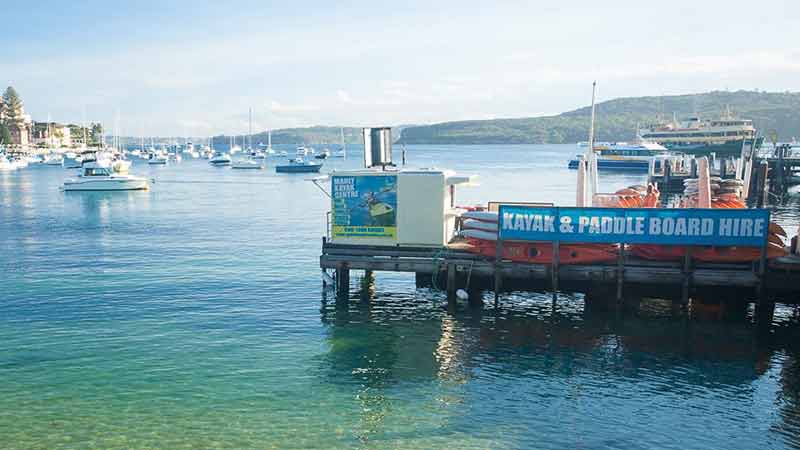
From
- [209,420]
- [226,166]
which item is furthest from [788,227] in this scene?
[226,166]

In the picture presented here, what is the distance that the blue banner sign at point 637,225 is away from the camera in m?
23.6

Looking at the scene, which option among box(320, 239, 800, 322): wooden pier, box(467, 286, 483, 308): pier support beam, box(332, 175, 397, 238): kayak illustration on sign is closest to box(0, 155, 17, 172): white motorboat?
box(332, 175, 397, 238): kayak illustration on sign

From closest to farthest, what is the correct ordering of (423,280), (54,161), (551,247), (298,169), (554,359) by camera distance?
(554,359) < (551,247) < (423,280) < (298,169) < (54,161)

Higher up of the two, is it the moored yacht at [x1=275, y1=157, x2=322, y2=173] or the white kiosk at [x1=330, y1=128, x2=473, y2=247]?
the white kiosk at [x1=330, y1=128, x2=473, y2=247]

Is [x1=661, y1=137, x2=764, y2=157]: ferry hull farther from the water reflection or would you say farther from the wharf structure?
the water reflection

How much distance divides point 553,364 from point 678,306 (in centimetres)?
884

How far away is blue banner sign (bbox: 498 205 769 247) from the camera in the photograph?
77.3 ft

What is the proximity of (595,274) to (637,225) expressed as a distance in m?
2.36

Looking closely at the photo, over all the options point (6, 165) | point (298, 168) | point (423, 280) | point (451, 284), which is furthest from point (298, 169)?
point (451, 284)

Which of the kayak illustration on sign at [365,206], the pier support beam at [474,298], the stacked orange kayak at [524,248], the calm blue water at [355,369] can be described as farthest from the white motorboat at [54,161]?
the stacked orange kayak at [524,248]

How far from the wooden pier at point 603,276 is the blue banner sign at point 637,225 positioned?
968 mm

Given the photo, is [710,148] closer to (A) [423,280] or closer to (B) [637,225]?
(A) [423,280]

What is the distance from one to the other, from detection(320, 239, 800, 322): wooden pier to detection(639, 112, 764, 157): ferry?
132 meters

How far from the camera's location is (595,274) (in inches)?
973
